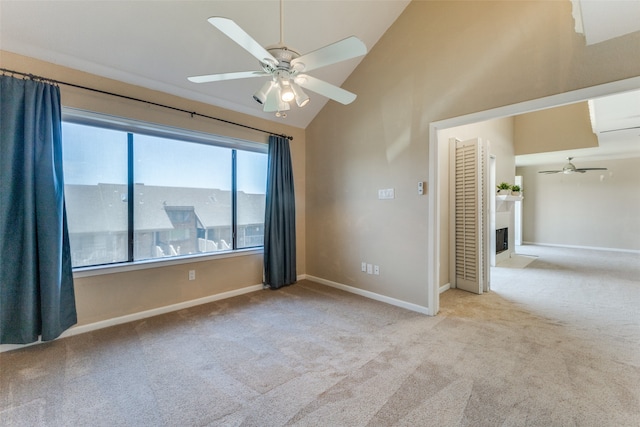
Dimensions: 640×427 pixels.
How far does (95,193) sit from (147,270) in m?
0.94

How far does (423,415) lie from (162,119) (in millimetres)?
3571

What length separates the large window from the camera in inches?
106

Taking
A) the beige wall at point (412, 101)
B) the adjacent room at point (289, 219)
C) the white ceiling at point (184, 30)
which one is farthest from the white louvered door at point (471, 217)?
the white ceiling at point (184, 30)

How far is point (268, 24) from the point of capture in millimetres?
2711

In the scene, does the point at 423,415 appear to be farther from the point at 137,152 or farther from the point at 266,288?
the point at 137,152

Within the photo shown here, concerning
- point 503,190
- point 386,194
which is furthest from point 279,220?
point 503,190

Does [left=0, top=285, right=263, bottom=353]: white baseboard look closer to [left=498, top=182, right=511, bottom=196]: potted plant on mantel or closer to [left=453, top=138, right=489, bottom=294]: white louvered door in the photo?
[left=453, top=138, right=489, bottom=294]: white louvered door

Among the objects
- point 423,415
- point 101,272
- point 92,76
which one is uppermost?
point 92,76

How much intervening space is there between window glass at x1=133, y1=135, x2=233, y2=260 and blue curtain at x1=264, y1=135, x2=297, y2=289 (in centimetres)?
56

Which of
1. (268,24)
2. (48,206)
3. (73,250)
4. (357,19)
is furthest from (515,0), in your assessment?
(73,250)

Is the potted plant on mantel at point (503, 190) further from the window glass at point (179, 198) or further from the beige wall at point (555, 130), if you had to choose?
the window glass at point (179, 198)

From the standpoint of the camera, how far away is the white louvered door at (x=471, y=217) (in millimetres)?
3748

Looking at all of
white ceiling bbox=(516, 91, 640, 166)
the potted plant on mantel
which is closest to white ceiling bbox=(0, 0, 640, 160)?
white ceiling bbox=(516, 91, 640, 166)

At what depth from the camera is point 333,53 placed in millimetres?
1524
